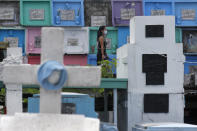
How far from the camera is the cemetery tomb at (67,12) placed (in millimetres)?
27297

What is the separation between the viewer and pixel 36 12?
2739 centimetres

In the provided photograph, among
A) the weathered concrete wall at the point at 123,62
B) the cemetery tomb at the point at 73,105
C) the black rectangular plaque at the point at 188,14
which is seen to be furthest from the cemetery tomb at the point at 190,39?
the cemetery tomb at the point at 73,105

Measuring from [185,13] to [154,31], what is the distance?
11807 mm

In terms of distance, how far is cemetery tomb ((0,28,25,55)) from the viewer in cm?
2739

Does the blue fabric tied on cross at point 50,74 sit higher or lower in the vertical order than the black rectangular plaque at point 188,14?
lower

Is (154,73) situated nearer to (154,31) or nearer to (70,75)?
(154,31)

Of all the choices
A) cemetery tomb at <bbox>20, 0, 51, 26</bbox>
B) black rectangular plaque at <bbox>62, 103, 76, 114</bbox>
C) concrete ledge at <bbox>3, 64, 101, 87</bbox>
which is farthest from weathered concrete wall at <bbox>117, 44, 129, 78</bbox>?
concrete ledge at <bbox>3, 64, 101, 87</bbox>

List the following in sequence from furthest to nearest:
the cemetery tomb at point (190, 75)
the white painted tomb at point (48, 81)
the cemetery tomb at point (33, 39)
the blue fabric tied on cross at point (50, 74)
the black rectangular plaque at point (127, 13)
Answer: the black rectangular plaque at point (127, 13) → the cemetery tomb at point (33, 39) → the cemetery tomb at point (190, 75) → the white painted tomb at point (48, 81) → the blue fabric tied on cross at point (50, 74)

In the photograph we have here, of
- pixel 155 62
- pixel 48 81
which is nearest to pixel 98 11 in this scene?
pixel 155 62

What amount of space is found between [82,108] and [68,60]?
13.6 m

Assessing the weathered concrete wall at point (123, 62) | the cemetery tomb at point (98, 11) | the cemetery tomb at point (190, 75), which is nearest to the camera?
the weathered concrete wall at point (123, 62)

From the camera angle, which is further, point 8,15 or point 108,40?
point 108,40

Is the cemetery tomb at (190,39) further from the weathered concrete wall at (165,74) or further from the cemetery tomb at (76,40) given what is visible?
the weathered concrete wall at (165,74)

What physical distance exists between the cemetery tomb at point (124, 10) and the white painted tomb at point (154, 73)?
10869 mm
